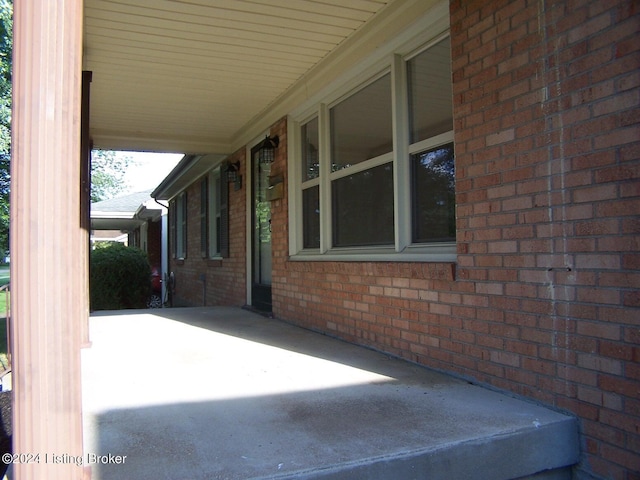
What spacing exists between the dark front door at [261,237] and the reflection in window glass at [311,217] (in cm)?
120

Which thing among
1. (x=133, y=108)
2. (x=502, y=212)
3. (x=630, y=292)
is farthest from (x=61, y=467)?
(x=133, y=108)

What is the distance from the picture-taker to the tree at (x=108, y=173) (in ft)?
112

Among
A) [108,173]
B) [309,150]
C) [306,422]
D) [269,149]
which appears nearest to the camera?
[306,422]

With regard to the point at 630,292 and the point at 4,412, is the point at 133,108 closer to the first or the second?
the point at 4,412

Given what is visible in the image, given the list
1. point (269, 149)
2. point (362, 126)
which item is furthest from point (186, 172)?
point (362, 126)

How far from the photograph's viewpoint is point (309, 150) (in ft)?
18.6

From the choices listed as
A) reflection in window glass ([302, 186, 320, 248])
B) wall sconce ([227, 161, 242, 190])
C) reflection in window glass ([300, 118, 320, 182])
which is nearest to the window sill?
reflection in window glass ([302, 186, 320, 248])

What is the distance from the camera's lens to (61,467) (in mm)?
1276

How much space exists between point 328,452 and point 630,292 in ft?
4.61

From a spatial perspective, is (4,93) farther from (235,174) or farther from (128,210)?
(235,174)

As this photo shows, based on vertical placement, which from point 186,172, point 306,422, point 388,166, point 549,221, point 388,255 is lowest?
point 306,422

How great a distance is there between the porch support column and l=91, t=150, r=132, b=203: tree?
34.6 meters

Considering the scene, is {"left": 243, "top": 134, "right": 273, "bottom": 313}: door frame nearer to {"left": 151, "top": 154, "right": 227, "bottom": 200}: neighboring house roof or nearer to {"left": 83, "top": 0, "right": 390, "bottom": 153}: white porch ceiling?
{"left": 83, "top": 0, "right": 390, "bottom": 153}: white porch ceiling

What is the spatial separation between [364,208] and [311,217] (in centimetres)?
118
